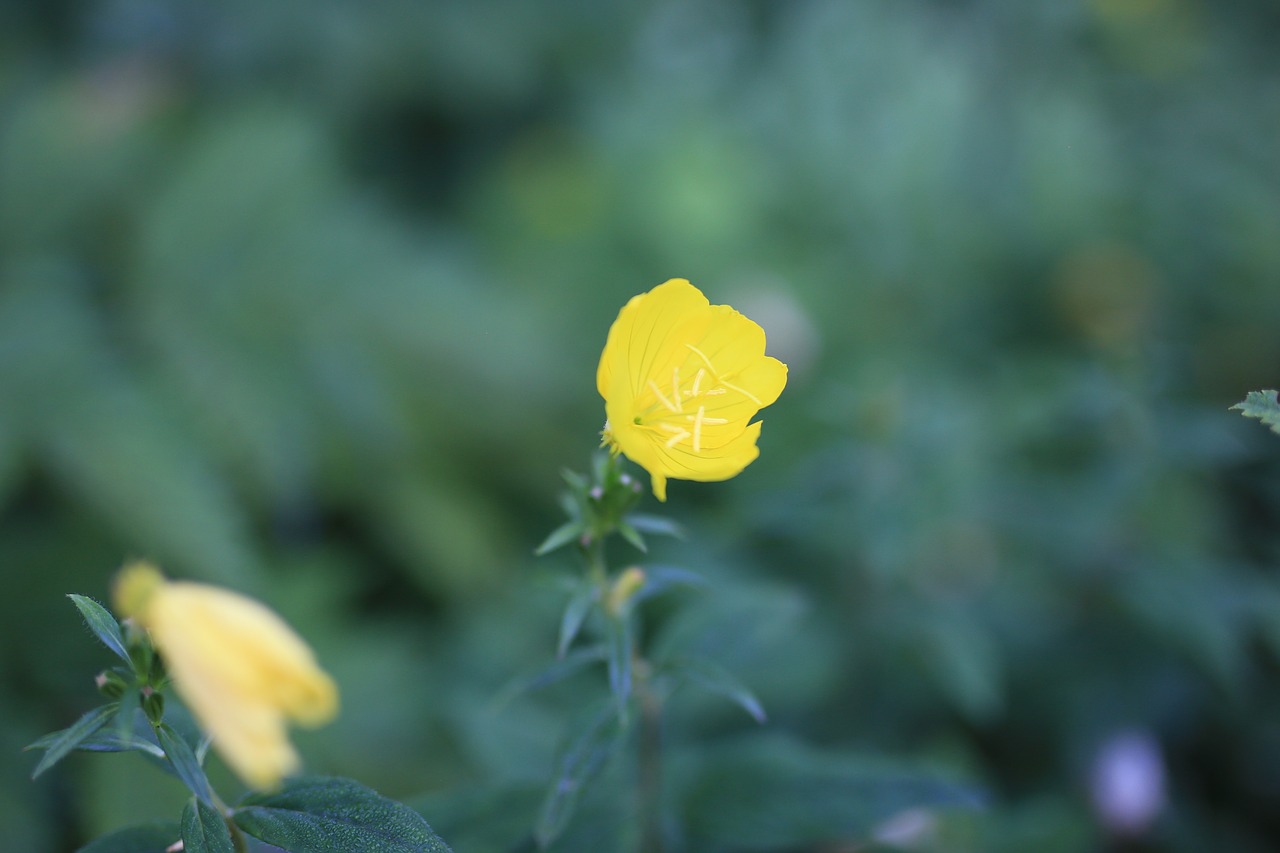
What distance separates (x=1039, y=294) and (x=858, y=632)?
1.79 m

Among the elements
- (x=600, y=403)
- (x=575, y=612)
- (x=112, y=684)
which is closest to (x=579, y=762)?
(x=575, y=612)

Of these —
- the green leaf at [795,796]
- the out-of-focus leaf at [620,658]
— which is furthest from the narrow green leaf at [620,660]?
the green leaf at [795,796]

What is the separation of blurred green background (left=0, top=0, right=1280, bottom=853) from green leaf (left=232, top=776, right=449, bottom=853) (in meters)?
0.29

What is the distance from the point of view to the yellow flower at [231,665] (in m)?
0.74

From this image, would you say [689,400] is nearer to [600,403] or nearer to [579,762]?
[579,762]

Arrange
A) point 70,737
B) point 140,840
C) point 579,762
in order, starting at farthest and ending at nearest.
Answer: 1. point 579,762
2. point 140,840
3. point 70,737

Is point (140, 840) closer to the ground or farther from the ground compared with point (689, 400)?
closer to the ground

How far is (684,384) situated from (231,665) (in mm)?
542

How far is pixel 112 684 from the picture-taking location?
807 mm

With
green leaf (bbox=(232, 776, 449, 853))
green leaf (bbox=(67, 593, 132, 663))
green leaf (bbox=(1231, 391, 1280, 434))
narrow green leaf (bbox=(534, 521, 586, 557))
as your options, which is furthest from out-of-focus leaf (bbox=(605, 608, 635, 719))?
green leaf (bbox=(1231, 391, 1280, 434))

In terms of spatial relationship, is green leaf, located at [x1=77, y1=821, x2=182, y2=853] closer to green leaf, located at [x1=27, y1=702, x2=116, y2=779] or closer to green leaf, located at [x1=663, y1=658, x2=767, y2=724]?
green leaf, located at [x1=27, y1=702, x2=116, y2=779]

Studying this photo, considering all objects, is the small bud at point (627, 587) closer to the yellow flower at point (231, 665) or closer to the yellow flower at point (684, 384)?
the yellow flower at point (684, 384)

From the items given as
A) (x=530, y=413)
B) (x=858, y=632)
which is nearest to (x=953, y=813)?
(x=858, y=632)

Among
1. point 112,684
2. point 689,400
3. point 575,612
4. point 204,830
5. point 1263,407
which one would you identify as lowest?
point 204,830
